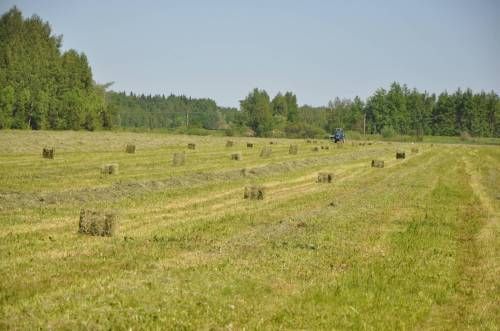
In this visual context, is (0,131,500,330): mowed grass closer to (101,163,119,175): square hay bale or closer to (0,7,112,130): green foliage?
(101,163,119,175): square hay bale

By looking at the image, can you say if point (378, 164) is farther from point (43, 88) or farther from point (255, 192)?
point (43, 88)

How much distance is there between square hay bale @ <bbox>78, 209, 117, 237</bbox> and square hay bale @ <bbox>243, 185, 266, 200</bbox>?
8.40 meters

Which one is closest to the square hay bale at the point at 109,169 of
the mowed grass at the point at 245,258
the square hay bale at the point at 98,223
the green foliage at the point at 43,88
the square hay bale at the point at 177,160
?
the mowed grass at the point at 245,258

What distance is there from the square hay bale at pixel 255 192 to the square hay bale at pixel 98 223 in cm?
840

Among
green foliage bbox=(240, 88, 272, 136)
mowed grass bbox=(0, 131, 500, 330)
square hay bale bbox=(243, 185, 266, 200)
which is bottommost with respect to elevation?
mowed grass bbox=(0, 131, 500, 330)

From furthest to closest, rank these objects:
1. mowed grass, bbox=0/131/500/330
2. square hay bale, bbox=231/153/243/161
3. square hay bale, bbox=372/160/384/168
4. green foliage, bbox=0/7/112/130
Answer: green foliage, bbox=0/7/112/130
square hay bale, bbox=231/153/243/161
square hay bale, bbox=372/160/384/168
mowed grass, bbox=0/131/500/330

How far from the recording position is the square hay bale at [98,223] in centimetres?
1502

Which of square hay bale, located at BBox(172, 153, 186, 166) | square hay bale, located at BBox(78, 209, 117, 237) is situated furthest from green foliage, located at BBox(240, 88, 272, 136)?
square hay bale, located at BBox(78, 209, 117, 237)

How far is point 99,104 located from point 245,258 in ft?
A: 308

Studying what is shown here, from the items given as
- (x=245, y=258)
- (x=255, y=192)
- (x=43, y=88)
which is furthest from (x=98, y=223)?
(x=43, y=88)

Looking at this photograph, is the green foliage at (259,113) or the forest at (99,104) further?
the green foliage at (259,113)

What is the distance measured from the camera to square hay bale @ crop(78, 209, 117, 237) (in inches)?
591

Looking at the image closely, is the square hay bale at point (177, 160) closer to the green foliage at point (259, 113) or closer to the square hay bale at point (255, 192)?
the square hay bale at point (255, 192)

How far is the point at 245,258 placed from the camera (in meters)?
13.0
